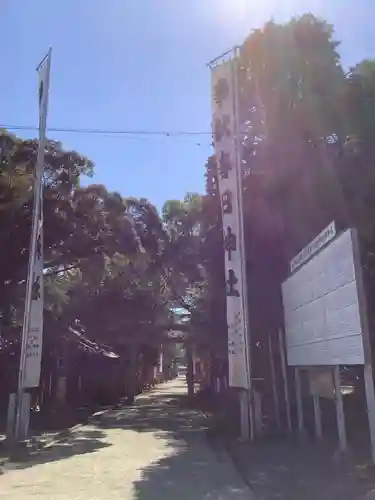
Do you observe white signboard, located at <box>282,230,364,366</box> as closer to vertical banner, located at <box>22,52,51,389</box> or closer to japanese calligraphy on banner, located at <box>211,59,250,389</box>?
japanese calligraphy on banner, located at <box>211,59,250,389</box>

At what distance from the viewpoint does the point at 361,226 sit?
43.3 feet

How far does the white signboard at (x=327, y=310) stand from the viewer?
8.95m

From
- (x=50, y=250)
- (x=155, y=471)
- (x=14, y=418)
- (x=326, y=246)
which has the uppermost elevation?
(x=50, y=250)

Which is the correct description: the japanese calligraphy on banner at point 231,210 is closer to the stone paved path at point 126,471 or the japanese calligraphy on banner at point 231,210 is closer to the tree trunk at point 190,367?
the stone paved path at point 126,471

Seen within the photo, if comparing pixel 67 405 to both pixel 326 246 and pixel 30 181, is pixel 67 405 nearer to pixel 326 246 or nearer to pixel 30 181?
pixel 30 181

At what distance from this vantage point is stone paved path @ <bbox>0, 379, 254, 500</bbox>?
915cm

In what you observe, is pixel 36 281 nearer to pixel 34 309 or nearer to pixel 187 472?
pixel 34 309

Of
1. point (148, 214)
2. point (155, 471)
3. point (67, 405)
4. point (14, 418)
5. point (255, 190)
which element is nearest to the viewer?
point (155, 471)

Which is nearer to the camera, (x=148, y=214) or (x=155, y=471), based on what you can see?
(x=155, y=471)

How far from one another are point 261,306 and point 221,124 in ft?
16.7

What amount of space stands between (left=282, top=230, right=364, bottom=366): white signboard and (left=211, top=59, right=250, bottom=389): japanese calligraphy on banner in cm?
149

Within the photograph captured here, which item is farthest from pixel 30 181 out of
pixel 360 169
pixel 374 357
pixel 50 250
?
pixel 374 357

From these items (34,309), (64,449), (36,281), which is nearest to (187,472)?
(64,449)

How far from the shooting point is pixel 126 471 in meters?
11.2
